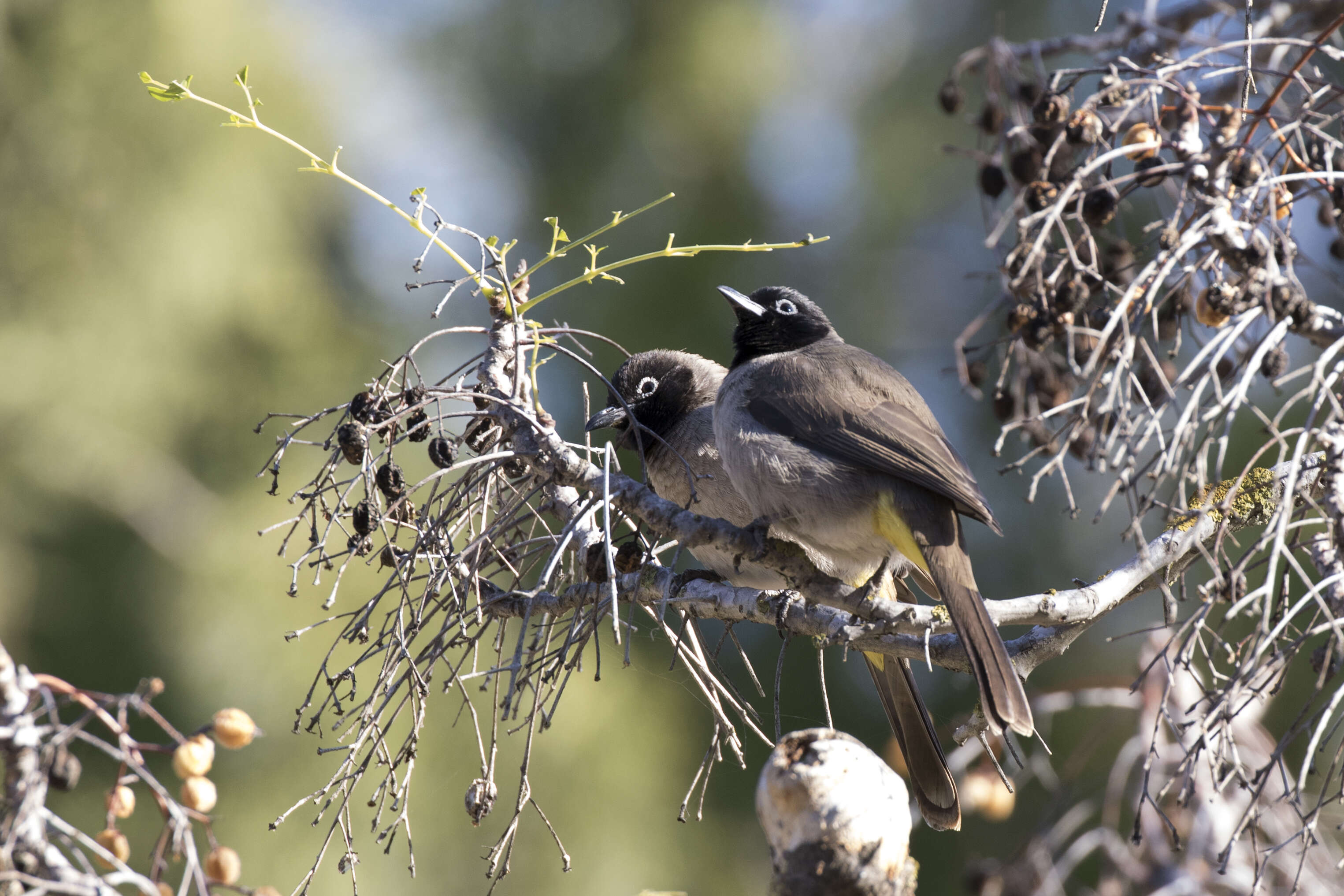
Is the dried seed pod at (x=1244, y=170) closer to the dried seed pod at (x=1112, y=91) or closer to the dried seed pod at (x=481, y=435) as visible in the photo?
the dried seed pod at (x=1112, y=91)

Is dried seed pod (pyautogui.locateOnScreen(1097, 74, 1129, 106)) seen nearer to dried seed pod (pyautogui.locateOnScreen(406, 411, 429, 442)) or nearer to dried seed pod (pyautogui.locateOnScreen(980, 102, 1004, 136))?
dried seed pod (pyautogui.locateOnScreen(980, 102, 1004, 136))

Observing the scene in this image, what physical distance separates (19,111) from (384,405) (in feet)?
16.5

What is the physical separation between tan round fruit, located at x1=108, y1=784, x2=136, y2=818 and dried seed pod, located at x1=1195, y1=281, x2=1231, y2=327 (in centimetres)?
234

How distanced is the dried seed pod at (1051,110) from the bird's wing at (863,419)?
0.91 m

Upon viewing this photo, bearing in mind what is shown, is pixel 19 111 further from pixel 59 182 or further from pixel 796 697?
pixel 796 697

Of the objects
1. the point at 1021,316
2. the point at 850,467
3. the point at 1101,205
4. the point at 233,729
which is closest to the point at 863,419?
the point at 850,467

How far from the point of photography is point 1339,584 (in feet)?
6.08

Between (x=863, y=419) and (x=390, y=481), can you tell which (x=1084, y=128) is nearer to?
(x=863, y=419)

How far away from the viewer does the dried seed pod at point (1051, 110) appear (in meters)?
2.85

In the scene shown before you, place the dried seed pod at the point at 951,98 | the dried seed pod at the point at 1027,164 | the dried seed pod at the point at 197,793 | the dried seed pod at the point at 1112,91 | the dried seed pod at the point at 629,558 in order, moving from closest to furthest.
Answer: the dried seed pod at the point at 197,793 → the dried seed pod at the point at 629,558 → the dried seed pod at the point at 1112,91 → the dried seed pod at the point at 1027,164 → the dried seed pod at the point at 951,98

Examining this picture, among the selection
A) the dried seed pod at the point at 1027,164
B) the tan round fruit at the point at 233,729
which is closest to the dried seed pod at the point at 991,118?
the dried seed pod at the point at 1027,164

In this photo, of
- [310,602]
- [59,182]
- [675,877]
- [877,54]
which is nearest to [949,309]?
[877,54]

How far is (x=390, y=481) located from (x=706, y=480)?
5.01 ft

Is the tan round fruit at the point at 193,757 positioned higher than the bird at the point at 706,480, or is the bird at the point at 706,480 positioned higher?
the bird at the point at 706,480
